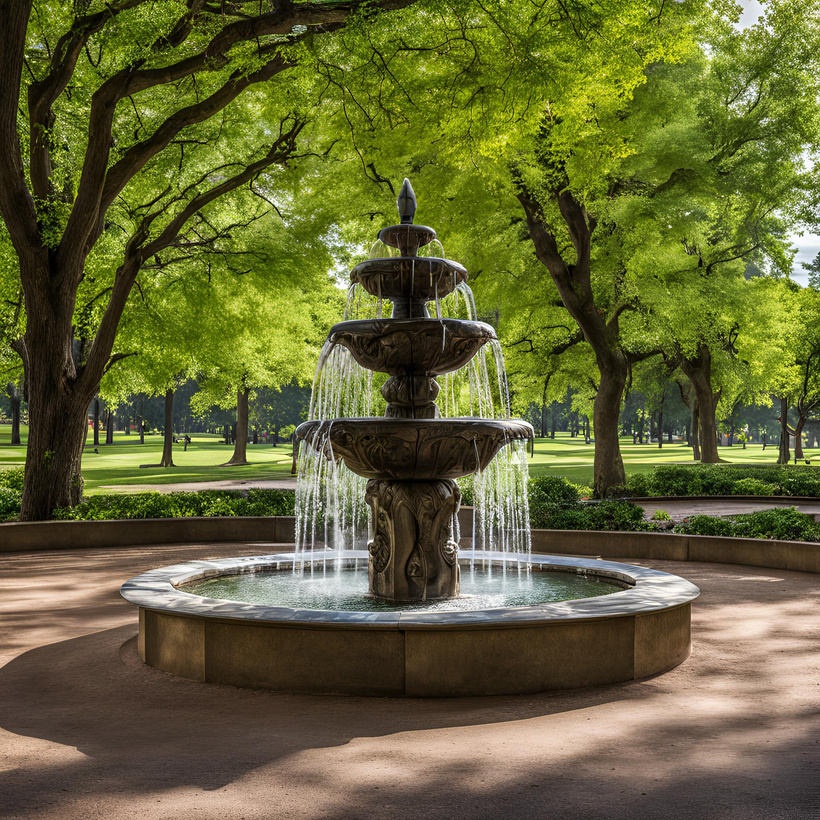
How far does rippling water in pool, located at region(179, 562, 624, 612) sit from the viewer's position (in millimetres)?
8430

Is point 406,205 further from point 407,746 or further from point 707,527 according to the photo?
point 707,527

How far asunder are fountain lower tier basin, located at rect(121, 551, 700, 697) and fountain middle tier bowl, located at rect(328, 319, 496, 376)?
9.42ft

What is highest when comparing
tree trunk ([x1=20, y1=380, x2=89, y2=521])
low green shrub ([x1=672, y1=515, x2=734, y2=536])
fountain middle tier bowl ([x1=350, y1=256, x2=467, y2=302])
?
fountain middle tier bowl ([x1=350, y1=256, x2=467, y2=302])

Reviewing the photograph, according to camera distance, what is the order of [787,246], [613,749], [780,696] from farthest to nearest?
[787,246]
[780,696]
[613,749]

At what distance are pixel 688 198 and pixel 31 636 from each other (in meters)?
19.5

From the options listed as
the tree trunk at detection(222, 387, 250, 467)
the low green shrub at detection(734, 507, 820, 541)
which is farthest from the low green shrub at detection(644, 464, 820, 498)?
the tree trunk at detection(222, 387, 250, 467)

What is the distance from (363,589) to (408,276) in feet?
11.9

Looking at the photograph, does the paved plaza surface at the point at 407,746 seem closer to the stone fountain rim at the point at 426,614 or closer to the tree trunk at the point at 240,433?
the stone fountain rim at the point at 426,614

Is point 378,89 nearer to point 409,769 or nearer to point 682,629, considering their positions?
point 682,629

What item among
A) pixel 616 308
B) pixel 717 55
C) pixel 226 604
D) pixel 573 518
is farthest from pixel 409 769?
pixel 717 55

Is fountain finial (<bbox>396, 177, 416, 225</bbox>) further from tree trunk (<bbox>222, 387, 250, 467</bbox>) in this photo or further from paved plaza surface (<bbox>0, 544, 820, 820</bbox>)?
tree trunk (<bbox>222, 387, 250, 467</bbox>)

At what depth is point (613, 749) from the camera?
496 cm

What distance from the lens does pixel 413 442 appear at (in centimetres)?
812

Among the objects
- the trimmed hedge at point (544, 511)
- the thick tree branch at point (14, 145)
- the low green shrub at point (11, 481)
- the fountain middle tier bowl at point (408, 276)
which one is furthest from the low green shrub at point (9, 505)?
the fountain middle tier bowl at point (408, 276)
